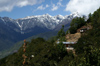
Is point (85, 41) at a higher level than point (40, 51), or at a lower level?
higher

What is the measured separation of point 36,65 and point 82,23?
319ft

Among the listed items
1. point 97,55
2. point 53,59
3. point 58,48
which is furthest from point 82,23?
point 97,55

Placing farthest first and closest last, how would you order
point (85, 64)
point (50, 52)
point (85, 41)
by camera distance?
point (50, 52), point (85, 41), point (85, 64)

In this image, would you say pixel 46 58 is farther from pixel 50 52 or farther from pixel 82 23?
pixel 82 23

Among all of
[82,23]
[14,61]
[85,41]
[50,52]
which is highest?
[82,23]

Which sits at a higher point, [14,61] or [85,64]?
[85,64]

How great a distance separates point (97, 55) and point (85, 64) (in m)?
10.3

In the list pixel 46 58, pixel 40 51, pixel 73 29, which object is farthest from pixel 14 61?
pixel 73 29

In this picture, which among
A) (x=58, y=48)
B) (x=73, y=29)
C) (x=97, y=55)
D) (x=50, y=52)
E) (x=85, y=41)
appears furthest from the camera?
(x=73, y=29)

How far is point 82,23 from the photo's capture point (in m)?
160

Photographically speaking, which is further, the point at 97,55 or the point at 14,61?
the point at 14,61

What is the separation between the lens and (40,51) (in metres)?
90.5

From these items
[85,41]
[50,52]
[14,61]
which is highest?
[85,41]

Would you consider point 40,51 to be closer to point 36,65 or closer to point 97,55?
point 36,65
